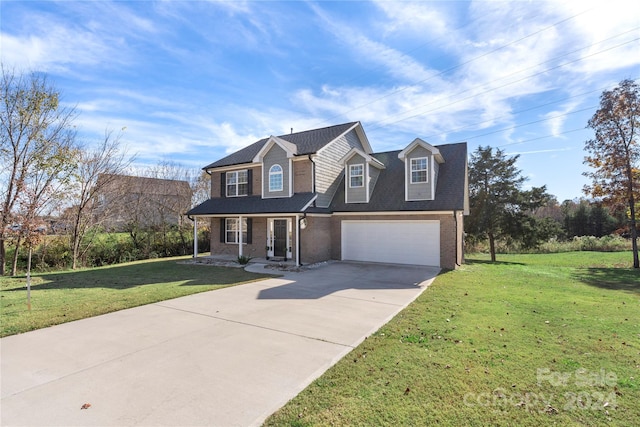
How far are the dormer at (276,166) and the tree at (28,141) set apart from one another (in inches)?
367

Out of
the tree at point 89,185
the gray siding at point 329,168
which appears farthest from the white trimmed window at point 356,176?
the tree at point 89,185

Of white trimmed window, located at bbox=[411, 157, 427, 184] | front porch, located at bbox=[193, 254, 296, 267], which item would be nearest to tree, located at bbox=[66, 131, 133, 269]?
front porch, located at bbox=[193, 254, 296, 267]

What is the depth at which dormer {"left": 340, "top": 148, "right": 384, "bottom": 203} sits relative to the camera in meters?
16.2

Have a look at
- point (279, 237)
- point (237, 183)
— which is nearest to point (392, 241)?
point (279, 237)

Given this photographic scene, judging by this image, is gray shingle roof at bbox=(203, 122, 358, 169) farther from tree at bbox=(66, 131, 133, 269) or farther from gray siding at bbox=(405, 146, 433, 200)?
tree at bbox=(66, 131, 133, 269)

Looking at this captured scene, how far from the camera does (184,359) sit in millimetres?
4723

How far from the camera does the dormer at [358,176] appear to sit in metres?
16.2

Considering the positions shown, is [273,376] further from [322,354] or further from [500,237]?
[500,237]

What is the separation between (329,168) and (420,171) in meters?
4.81

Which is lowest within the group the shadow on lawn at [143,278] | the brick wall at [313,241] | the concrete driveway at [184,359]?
the shadow on lawn at [143,278]

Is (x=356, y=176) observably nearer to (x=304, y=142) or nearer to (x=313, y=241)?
(x=304, y=142)

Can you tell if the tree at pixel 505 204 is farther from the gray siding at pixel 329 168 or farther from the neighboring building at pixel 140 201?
the neighboring building at pixel 140 201

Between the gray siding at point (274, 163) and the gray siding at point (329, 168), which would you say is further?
the gray siding at point (274, 163)

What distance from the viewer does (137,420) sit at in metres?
3.26
